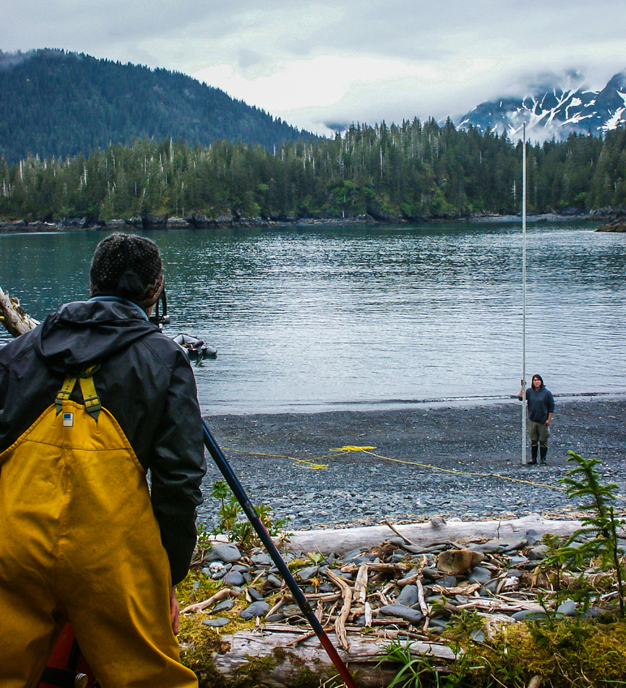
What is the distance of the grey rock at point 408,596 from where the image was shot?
398cm

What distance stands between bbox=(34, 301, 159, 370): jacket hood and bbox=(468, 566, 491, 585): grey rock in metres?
3.00

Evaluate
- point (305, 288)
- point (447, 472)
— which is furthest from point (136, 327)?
point (305, 288)

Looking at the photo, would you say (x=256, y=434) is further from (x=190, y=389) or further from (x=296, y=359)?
(x=190, y=389)

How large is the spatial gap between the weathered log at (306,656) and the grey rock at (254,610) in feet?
1.55

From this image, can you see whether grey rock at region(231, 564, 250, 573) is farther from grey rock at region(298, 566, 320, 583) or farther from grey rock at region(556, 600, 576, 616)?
grey rock at region(556, 600, 576, 616)

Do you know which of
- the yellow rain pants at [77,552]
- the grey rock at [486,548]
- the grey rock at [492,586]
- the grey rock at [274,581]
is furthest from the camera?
the grey rock at [486,548]

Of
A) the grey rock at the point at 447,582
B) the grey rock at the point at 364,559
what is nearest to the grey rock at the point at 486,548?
the grey rock at the point at 447,582

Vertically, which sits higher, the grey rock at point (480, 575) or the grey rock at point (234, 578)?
the grey rock at point (480, 575)

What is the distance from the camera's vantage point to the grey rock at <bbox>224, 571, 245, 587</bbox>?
14.7ft

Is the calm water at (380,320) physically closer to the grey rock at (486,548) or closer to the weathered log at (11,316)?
the weathered log at (11,316)

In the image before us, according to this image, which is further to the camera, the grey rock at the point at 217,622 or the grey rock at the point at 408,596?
the grey rock at the point at 408,596

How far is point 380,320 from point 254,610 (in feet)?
121

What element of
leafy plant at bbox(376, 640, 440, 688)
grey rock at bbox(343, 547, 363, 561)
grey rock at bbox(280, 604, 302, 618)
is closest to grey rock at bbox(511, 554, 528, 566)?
grey rock at bbox(343, 547, 363, 561)

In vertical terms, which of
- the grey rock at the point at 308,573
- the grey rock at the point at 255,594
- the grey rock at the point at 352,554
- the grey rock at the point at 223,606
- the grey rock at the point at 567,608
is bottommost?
the grey rock at the point at 352,554
